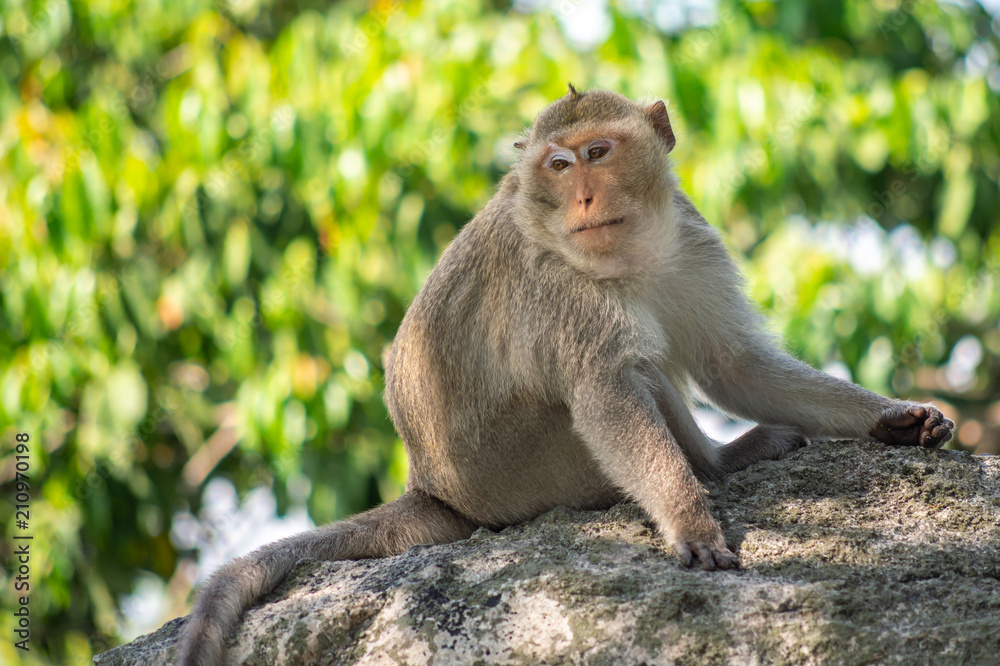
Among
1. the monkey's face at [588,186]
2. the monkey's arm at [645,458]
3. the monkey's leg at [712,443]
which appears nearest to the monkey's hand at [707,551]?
the monkey's arm at [645,458]

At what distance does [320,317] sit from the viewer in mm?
6121

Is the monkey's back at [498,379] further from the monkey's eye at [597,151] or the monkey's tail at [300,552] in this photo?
the monkey's eye at [597,151]

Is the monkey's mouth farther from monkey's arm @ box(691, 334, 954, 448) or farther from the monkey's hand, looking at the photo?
the monkey's hand

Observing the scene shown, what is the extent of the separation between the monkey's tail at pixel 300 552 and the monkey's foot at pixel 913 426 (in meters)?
1.49

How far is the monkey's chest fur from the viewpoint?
12.0ft

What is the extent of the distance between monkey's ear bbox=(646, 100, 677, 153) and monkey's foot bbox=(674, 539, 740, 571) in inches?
62.9

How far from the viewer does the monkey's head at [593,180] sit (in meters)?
3.65

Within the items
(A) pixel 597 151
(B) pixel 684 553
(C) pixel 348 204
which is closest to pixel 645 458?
(B) pixel 684 553

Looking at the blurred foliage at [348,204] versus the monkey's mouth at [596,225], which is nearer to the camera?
the monkey's mouth at [596,225]

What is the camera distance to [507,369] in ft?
12.4

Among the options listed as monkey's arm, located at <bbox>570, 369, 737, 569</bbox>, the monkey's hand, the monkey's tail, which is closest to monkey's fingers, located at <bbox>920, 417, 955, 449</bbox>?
monkey's arm, located at <bbox>570, 369, 737, 569</bbox>

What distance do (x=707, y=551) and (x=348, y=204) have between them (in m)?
3.48

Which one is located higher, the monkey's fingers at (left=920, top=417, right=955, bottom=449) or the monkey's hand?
the monkey's hand

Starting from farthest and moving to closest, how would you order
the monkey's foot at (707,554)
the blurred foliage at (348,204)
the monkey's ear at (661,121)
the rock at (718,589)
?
1. the blurred foliage at (348,204)
2. the monkey's ear at (661,121)
3. the monkey's foot at (707,554)
4. the rock at (718,589)
